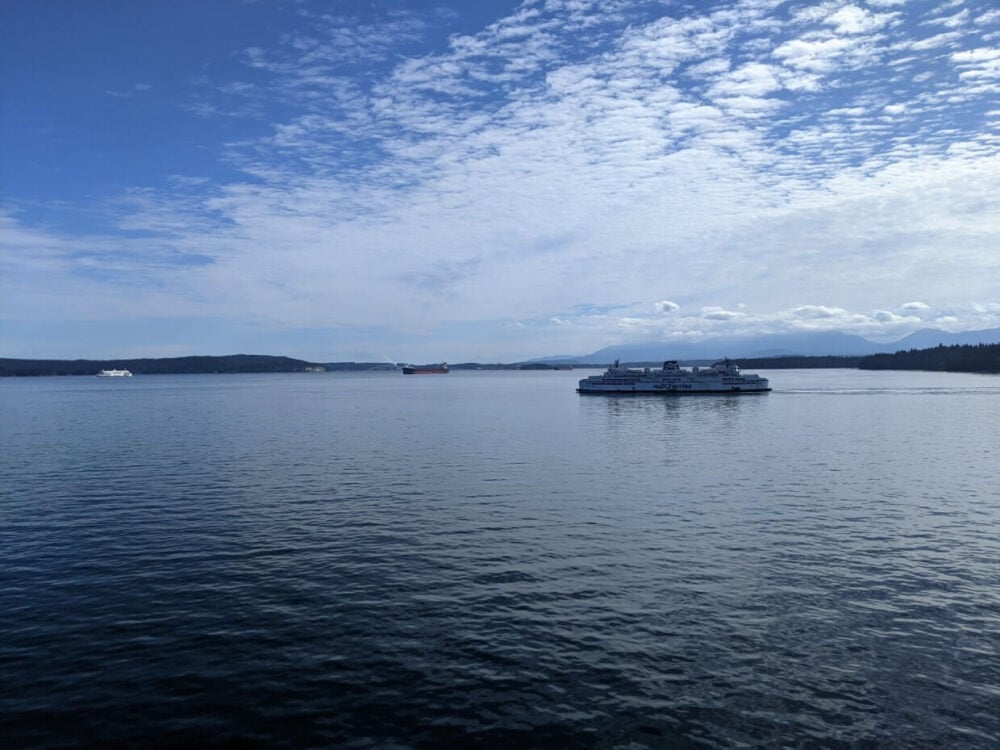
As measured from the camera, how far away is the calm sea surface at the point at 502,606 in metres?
18.1

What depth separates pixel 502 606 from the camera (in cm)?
2592

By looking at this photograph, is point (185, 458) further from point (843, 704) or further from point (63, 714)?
point (843, 704)

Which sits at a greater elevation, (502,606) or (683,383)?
(683,383)

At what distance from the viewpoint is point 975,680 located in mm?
19750

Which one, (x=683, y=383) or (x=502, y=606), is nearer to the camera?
(x=502, y=606)

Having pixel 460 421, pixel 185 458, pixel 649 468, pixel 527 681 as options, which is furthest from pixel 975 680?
pixel 460 421

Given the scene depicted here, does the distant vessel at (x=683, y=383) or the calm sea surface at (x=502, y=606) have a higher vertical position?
the distant vessel at (x=683, y=383)

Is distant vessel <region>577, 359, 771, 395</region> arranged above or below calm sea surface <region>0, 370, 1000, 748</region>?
above

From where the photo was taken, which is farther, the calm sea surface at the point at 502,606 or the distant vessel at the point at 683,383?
the distant vessel at the point at 683,383

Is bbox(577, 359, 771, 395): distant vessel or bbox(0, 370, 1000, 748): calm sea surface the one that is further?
bbox(577, 359, 771, 395): distant vessel

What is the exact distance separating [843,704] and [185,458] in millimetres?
66564

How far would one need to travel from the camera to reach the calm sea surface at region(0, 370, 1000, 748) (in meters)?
18.1

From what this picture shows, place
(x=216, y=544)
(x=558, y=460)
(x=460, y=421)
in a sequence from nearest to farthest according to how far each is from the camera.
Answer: (x=216, y=544), (x=558, y=460), (x=460, y=421)

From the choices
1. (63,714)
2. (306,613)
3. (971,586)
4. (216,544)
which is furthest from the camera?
(216,544)
